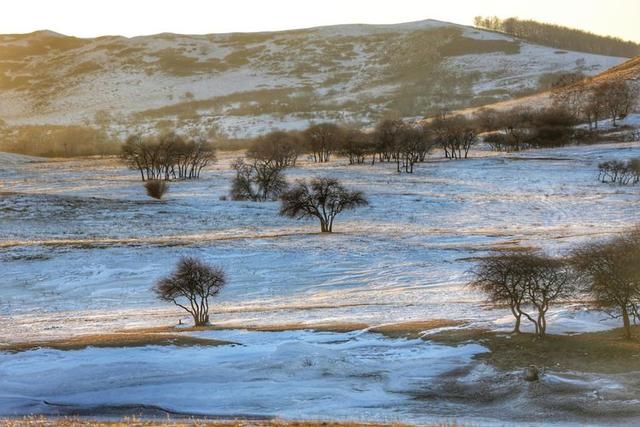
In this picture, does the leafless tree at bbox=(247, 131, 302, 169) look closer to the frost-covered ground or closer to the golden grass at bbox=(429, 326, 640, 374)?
the frost-covered ground

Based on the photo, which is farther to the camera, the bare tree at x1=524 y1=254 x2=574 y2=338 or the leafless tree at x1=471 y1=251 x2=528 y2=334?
the leafless tree at x1=471 y1=251 x2=528 y2=334

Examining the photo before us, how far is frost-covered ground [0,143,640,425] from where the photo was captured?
2355cm

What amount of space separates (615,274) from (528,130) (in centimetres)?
10332

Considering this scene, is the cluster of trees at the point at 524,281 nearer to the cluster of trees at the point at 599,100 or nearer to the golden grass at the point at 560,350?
the golden grass at the point at 560,350

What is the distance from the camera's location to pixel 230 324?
3259 centimetres

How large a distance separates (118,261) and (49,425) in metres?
31.3

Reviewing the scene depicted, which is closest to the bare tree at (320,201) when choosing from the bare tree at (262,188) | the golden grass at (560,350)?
the bare tree at (262,188)

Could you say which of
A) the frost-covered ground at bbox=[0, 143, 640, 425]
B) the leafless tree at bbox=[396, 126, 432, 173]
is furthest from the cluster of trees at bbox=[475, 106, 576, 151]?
the frost-covered ground at bbox=[0, 143, 640, 425]

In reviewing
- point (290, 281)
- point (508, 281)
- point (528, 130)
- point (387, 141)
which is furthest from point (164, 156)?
point (508, 281)

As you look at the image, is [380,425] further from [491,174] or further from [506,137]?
[506,137]

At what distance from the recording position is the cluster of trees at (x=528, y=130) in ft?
398

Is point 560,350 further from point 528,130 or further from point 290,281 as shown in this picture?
point 528,130

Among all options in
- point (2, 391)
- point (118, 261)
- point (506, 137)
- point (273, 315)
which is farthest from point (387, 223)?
point (506, 137)

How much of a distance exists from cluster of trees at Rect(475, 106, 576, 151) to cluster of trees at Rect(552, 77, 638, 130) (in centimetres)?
420
